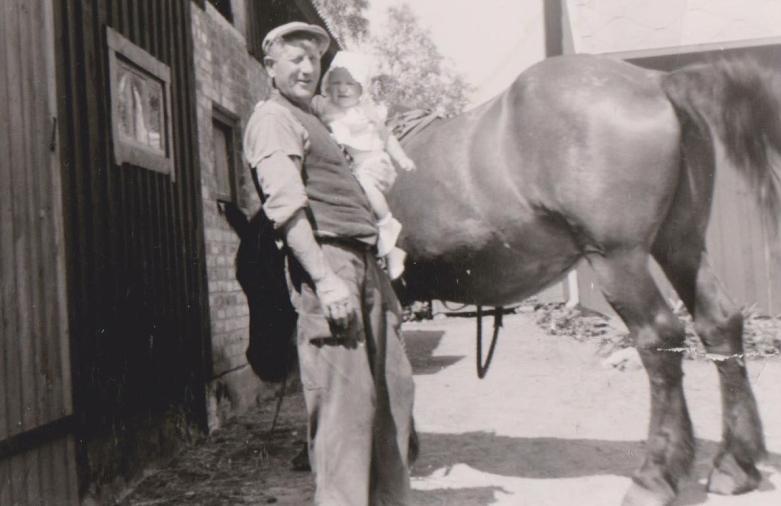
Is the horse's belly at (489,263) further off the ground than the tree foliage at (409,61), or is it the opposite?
the tree foliage at (409,61)

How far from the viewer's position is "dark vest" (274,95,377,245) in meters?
2.76

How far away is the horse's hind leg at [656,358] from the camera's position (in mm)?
3375

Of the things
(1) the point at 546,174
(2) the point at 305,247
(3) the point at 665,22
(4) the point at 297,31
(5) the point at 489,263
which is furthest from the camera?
(3) the point at 665,22

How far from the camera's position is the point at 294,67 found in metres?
2.82

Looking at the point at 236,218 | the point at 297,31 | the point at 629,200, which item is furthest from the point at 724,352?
the point at 236,218

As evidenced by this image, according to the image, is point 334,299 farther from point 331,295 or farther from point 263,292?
point 263,292

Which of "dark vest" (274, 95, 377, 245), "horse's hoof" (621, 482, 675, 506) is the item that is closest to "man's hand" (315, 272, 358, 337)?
"dark vest" (274, 95, 377, 245)

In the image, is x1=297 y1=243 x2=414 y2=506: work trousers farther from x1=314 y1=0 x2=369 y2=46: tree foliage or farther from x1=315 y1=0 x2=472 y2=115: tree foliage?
x1=315 y1=0 x2=472 y2=115: tree foliage

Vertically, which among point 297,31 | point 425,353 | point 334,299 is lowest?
point 425,353

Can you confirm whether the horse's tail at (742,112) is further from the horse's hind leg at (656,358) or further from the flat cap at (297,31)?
the flat cap at (297,31)

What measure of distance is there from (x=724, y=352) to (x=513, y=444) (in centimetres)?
160

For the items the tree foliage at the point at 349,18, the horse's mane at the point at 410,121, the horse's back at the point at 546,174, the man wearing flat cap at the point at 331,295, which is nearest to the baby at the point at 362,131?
the man wearing flat cap at the point at 331,295

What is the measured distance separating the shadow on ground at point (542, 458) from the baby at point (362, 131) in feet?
4.80

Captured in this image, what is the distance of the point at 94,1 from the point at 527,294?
286 centimetres
